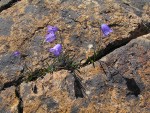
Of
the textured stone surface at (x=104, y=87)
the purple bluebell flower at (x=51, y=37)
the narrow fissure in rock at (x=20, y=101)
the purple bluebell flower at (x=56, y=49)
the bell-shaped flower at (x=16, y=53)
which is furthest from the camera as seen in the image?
the bell-shaped flower at (x=16, y=53)

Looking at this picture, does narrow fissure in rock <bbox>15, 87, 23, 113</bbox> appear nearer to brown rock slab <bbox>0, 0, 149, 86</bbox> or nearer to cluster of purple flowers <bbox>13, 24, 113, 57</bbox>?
brown rock slab <bbox>0, 0, 149, 86</bbox>

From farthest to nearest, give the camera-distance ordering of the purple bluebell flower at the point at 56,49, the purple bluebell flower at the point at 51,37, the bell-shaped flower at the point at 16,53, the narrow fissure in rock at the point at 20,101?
the bell-shaped flower at the point at 16,53 < the purple bluebell flower at the point at 51,37 < the purple bluebell flower at the point at 56,49 < the narrow fissure in rock at the point at 20,101

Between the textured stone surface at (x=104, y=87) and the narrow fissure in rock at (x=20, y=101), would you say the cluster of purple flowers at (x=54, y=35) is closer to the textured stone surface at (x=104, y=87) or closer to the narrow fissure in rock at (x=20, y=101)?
the textured stone surface at (x=104, y=87)

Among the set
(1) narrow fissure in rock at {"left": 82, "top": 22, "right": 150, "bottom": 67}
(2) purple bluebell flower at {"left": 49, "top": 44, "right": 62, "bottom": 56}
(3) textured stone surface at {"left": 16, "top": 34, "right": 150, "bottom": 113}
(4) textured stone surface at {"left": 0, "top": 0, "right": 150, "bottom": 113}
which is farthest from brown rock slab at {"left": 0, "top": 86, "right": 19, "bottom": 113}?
(1) narrow fissure in rock at {"left": 82, "top": 22, "right": 150, "bottom": 67}

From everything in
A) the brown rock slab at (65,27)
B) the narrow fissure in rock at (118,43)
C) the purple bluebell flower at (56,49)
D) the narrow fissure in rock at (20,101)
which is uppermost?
the purple bluebell flower at (56,49)

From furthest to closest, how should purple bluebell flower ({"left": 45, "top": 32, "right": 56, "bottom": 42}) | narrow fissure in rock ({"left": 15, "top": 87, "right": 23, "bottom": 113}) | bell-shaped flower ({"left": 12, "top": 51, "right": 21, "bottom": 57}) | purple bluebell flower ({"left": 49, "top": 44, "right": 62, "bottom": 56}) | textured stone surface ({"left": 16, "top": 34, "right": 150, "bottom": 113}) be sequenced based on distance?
bell-shaped flower ({"left": 12, "top": 51, "right": 21, "bottom": 57}) < purple bluebell flower ({"left": 45, "top": 32, "right": 56, "bottom": 42}) < purple bluebell flower ({"left": 49, "top": 44, "right": 62, "bottom": 56}) < narrow fissure in rock ({"left": 15, "top": 87, "right": 23, "bottom": 113}) < textured stone surface ({"left": 16, "top": 34, "right": 150, "bottom": 113})

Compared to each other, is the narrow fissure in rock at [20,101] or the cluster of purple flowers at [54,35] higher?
the cluster of purple flowers at [54,35]

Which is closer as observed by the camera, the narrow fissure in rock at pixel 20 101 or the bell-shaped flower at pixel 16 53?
the narrow fissure in rock at pixel 20 101

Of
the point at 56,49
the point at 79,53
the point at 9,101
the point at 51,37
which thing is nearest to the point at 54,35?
the point at 51,37

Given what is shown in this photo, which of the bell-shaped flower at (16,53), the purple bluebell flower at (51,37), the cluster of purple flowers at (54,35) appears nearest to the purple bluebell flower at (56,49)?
the cluster of purple flowers at (54,35)
